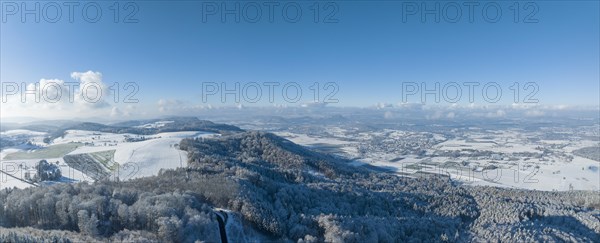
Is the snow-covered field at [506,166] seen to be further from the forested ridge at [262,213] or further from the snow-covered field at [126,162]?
the snow-covered field at [126,162]

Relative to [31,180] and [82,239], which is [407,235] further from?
[31,180]

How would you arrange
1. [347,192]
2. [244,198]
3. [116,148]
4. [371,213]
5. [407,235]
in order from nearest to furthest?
[244,198] < [407,235] < [371,213] < [347,192] < [116,148]

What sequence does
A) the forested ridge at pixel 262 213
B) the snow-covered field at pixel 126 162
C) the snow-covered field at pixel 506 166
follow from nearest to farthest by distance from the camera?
the forested ridge at pixel 262 213 < the snow-covered field at pixel 126 162 < the snow-covered field at pixel 506 166

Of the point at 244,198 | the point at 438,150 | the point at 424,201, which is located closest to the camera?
the point at 244,198

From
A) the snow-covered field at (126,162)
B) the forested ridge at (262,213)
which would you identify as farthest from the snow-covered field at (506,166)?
the snow-covered field at (126,162)

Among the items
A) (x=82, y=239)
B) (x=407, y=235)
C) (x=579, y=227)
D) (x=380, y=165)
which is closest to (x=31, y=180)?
(x=82, y=239)

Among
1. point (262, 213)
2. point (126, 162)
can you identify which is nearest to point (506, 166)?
point (262, 213)

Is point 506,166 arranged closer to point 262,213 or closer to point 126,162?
point 262,213

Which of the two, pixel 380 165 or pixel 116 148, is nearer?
pixel 116 148

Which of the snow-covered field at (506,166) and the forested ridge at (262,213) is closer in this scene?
the forested ridge at (262,213)
